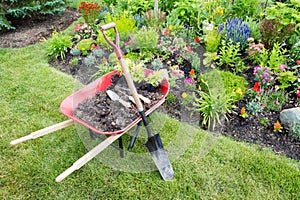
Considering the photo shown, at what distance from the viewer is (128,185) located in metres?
2.42

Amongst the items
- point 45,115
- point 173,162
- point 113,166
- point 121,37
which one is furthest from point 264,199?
point 121,37

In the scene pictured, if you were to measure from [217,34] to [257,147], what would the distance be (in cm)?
172

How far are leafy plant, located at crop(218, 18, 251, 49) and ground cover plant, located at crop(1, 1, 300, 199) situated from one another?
0.02 meters

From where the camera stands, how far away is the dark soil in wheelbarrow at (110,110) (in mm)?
2395

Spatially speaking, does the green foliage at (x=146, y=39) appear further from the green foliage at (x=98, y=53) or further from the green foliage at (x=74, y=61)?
the green foliage at (x=74, y=61)

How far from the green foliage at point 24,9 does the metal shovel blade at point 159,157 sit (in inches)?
143

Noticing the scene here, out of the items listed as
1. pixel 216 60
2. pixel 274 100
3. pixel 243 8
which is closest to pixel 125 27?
pixel 216 60

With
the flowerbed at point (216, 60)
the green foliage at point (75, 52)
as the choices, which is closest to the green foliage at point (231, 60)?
the flowerbed at point (216, 60)

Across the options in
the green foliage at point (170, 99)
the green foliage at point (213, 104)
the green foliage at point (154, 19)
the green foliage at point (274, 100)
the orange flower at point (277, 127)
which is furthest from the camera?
the green foliage at point (154, 19)

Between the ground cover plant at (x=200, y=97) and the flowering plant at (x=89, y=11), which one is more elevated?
the flowering plant at (x=89, y=11)

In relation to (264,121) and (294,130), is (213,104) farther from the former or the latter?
(294,130)

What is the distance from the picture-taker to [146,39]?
365 cm

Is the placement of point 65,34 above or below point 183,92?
above

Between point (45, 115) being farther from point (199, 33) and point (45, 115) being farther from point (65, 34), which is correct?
point (199, 33)
